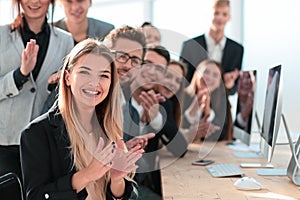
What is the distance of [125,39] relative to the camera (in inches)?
91.0

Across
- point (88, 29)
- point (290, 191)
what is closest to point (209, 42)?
point (88, 29)

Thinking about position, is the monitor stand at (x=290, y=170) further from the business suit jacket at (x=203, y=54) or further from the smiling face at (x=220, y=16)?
the smiling face at (x=220, y=16)

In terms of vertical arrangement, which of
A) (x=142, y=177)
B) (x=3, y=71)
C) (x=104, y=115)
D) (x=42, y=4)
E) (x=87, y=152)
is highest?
(x=42, y=4)

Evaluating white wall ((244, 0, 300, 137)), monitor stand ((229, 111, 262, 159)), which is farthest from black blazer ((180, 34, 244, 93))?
monitor stand ((229, 111, 262, 159))

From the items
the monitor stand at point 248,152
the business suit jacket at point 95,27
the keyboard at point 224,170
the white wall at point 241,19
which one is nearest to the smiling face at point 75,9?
the business suit jacket at point 95,27

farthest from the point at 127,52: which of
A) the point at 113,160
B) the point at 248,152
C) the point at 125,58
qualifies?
the point at 248,152

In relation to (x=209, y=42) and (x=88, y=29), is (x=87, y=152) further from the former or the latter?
(x=209, y=42)

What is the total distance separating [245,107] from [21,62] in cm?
128

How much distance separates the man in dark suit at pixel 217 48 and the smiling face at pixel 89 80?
73.1 inches

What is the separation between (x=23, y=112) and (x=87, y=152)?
625 mm

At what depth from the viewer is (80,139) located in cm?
167

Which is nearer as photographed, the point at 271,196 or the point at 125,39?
the point at 271,196

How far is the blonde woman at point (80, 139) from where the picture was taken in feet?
5.19

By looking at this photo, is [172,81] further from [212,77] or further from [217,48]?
[217,48]
